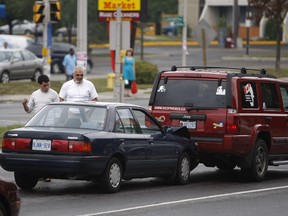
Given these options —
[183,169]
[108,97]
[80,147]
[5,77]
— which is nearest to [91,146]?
[80,147]

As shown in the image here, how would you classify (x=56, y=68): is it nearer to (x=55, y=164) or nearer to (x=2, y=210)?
(x=55, y=164)

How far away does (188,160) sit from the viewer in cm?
1606

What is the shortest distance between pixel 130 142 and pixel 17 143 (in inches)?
66.7

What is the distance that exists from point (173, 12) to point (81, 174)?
3202 inches

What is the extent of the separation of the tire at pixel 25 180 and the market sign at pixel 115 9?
18.1 metres

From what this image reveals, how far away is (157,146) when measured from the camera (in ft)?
49.9

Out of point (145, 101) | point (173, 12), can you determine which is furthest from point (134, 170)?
point (173, 12)

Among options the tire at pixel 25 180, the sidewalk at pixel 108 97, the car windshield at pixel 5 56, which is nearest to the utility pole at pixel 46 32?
the sidewalk at pixel 108 97

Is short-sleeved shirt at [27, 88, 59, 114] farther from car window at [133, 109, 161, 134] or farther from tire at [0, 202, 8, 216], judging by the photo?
tire at [0, 202, 8, 216]

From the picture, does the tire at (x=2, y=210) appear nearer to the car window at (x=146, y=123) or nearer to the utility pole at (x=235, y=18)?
the car window at (x=146, y=123)

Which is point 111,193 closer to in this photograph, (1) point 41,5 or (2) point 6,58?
(1) point 41,5

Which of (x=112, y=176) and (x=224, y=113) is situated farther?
(x=224, y=113)

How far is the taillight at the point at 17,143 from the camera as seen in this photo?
1382 cm

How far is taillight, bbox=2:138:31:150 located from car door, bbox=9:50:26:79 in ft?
92.9
